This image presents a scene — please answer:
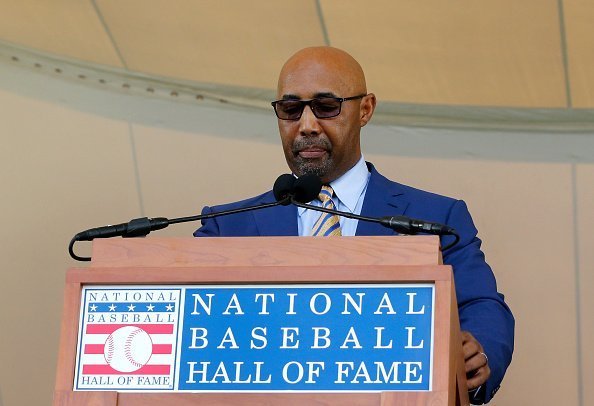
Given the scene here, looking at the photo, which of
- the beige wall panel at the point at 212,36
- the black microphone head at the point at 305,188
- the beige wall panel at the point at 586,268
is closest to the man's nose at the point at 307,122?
the black microphone head at the point at 305,188

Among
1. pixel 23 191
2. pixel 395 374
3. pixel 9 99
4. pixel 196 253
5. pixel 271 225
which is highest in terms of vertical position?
pixel 9 99

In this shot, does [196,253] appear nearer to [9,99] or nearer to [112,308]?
[112,308]

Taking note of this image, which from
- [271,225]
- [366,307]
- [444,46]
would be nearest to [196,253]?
[366,307]

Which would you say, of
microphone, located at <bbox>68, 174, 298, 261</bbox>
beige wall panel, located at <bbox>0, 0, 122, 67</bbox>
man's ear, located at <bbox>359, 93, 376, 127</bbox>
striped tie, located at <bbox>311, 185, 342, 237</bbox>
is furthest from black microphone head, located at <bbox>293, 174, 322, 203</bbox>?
beige wall panel, located at <bbox>0, 0, 122, 67</bbox>

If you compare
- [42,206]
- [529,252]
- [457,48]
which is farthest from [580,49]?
A: [42,206]

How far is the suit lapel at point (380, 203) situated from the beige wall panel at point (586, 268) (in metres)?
1.16

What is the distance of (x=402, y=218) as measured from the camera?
7.64 ft

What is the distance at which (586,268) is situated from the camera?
13.6 ft

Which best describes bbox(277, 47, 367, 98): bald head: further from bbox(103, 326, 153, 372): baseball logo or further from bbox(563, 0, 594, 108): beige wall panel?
bbox(103, 326, 153, 372): baseball logo

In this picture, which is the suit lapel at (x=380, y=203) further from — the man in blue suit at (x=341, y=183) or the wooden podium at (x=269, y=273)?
the wooden podium at (x=269, y=273)

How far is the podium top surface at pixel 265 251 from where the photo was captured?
7.06ft

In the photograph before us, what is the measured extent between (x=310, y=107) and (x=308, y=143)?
0.27 feet

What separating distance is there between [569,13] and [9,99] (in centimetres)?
173

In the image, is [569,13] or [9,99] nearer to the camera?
[569,13]
